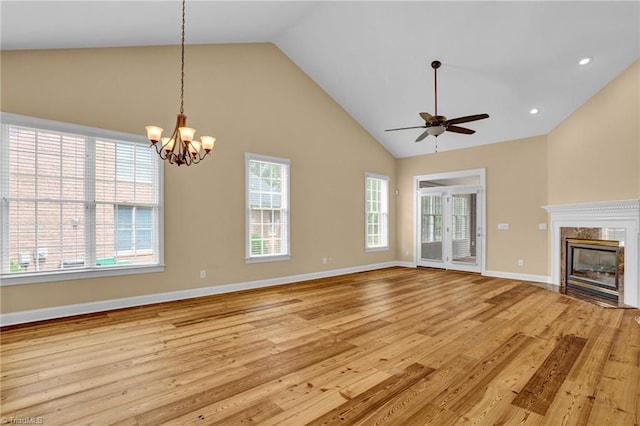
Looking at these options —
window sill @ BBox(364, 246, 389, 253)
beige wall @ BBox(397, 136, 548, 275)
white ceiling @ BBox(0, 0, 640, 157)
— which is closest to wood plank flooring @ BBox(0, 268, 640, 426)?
beige wall @ BBox(397, 136, 548, 275)

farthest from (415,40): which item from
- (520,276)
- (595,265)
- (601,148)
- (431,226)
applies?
(520,276)

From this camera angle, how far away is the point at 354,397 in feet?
7.20

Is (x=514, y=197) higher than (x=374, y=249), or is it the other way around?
(x=514, y=197)

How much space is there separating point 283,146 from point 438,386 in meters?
4.90

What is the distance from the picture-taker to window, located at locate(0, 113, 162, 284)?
3.71 m

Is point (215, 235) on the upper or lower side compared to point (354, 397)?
upper

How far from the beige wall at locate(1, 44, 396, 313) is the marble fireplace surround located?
395 centimetres

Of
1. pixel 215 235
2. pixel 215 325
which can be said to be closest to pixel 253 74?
pixel 215 235

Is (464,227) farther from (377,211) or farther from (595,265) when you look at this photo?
(595,265)

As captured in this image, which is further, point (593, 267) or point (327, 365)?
point (593, 267)

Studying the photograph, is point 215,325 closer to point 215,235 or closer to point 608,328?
point 215,235

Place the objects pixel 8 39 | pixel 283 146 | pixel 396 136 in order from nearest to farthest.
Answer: pixel 8 39, pixel 283 146, pixel 396 136

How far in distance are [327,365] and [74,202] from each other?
12.4ft

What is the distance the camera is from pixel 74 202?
13.4 ft
